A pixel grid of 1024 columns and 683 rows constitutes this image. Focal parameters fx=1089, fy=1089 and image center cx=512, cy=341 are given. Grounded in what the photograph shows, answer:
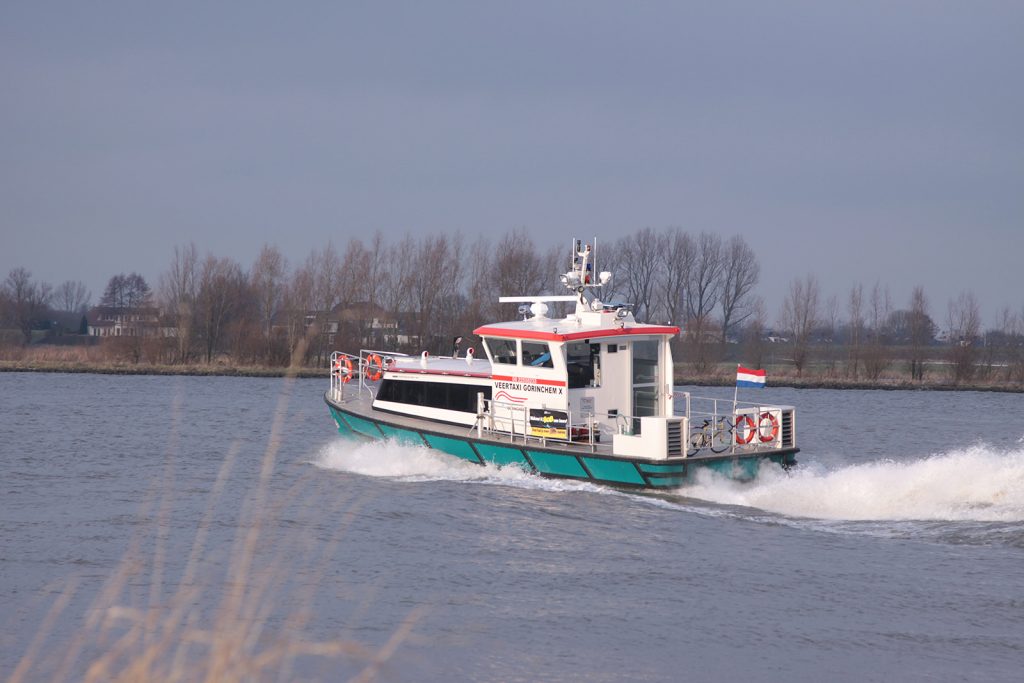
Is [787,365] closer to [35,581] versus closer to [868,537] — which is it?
[868,537]

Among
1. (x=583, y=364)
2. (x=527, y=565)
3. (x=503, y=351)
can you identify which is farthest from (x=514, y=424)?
(x=527, y=565)

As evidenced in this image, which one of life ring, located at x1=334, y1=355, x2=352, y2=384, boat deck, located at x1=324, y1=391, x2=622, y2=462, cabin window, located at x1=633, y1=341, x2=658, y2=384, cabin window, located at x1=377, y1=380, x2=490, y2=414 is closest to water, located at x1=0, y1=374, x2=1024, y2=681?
boat deck, located at x1=324, y1=391, x2=622, y2=462

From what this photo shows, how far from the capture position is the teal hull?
17.1 m

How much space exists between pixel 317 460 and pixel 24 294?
87719 mm

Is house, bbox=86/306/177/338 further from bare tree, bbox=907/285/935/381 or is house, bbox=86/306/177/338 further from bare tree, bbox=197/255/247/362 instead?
bare tree, bbox=907/285/935/381

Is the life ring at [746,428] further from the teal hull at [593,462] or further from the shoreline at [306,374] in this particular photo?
the shoreline at [306,374]

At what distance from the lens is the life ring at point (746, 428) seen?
18188 mm

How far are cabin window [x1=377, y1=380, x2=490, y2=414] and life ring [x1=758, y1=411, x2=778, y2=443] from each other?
5.01 m

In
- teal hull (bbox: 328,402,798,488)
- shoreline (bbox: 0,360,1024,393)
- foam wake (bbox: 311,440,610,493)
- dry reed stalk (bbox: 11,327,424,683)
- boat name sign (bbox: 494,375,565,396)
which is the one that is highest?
boat name sign (bbox: 494,375,565,396)

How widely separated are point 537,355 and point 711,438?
3.38 meters

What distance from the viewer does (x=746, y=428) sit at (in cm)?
1825

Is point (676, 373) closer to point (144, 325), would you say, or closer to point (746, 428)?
point (144, 325)

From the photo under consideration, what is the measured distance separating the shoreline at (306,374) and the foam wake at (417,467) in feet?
109

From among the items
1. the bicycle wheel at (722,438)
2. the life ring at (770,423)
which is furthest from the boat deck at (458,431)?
the life ring at (770,423)
